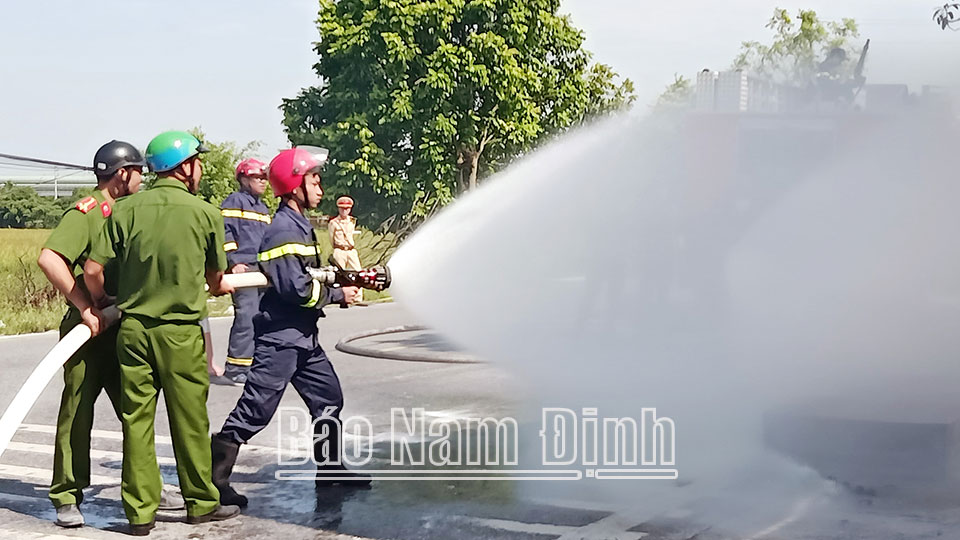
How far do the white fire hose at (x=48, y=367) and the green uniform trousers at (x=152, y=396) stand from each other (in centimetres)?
16

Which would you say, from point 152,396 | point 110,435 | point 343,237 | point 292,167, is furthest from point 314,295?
point 343,237

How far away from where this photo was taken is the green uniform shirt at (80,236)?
17.7 ft

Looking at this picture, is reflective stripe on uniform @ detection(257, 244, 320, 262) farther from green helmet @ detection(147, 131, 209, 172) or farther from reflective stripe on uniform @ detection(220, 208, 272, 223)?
reflective stripe on uniform @ detection(220, 208, 272, 223)

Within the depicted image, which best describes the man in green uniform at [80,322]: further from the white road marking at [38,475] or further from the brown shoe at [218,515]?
the white road marking at [38,475]

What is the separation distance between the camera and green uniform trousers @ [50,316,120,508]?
557 cm

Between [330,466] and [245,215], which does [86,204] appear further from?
[245,215]

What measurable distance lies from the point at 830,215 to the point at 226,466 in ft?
10.9

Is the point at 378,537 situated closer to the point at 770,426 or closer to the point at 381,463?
the point at 381,463

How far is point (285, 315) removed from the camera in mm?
5836

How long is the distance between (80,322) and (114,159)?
80 centimetres

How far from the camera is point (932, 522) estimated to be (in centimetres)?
531

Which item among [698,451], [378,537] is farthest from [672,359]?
[378,537]

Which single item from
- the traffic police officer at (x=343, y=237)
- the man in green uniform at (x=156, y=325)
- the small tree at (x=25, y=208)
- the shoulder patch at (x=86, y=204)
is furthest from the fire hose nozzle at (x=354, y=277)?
the small tree at (x=25, y=208)

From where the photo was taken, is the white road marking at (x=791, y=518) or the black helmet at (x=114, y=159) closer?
the white road marking at (x=791, y=518)
